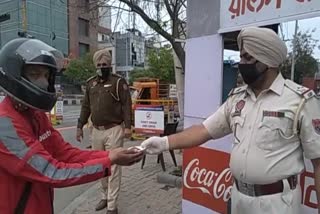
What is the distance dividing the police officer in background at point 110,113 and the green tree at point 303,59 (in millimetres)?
2516

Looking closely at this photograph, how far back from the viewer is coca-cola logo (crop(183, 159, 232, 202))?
376 cm

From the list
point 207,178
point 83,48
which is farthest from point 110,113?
point 83,48

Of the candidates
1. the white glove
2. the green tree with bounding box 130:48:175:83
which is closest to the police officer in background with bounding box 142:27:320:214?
the white glove

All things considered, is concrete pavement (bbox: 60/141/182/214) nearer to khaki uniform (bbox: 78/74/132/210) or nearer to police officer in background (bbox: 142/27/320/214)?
khaki uniform (bbox: 78/74/132/210)

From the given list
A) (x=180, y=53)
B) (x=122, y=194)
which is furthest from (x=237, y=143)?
(x=180, y=53)

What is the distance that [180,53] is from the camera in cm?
720

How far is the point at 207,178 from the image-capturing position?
398cm

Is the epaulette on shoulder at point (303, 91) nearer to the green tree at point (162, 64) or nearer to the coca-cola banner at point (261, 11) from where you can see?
the coca-cola banner at point (261, 11)

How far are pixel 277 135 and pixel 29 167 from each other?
139 centimetres

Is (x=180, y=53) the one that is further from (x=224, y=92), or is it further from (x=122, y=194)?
(x=224, y=92)

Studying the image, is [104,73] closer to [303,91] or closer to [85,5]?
[303,91]

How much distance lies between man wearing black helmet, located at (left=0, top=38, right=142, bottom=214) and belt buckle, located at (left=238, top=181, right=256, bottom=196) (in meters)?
0.87

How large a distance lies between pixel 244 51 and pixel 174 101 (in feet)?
38.2

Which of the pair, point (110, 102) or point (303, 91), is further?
point (110, 102)
